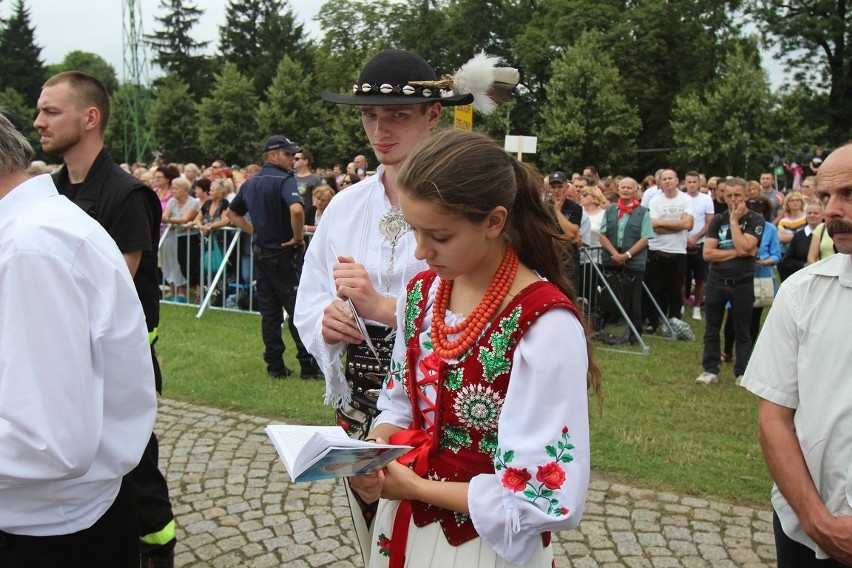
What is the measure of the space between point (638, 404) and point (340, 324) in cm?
473

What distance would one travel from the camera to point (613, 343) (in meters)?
9.54

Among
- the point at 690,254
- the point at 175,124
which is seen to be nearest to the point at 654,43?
the point at 175,124

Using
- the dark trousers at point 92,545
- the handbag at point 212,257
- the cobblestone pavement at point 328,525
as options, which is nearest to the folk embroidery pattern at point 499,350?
the dark trousers at point 92,545

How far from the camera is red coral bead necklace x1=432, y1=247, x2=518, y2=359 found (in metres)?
1.89

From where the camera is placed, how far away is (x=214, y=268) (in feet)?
37.2

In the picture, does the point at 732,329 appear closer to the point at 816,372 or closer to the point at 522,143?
the point at 522,143

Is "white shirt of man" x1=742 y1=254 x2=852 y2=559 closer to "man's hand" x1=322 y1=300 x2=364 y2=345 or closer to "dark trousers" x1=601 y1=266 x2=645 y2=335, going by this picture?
"man's hand" x1=322 y1=300 x2=364 y2=345

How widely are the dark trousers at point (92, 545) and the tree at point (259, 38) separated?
5992 centimetres

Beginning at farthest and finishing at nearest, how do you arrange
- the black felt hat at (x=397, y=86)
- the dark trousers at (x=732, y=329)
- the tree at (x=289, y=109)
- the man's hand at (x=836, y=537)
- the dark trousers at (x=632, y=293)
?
the tree at (x=289, y=109) → the dark trousers at (x=632, y=293) → the dark trousers at (x=732, y=329) → the black felt hat at (x=397, y=86) → the man's hand at (x=836, y=537)

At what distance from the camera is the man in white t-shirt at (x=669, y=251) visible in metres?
10.6

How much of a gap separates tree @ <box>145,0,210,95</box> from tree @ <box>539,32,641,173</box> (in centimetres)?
3935

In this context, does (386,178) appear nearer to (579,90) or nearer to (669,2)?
(579,90)

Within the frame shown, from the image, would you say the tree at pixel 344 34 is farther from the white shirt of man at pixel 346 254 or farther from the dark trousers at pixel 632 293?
the white shirt of man at pixel 346 254

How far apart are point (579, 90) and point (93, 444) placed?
36.3 metres
